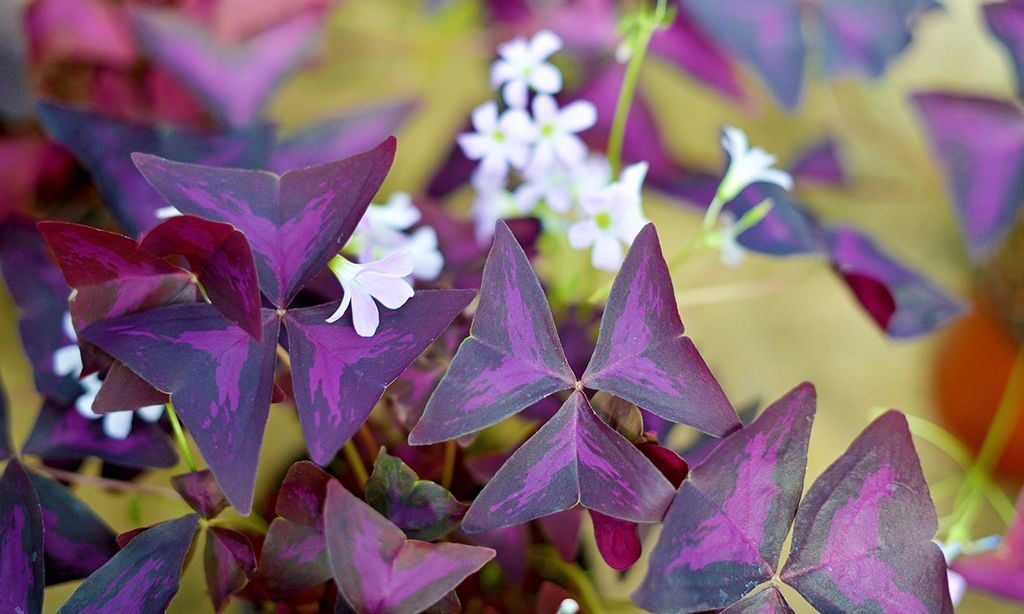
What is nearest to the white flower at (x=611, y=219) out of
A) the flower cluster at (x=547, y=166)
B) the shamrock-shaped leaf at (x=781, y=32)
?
the flower cluster at (x=547, y=166)

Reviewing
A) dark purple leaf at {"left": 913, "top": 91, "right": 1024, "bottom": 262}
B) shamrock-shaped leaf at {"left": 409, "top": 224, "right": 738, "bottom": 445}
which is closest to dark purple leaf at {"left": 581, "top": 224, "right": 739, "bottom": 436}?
shamrock-shaped leaf at {"left": 409, "top": 224, "right": 738, "bottom": 445}

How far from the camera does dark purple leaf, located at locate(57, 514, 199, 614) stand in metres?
0.36

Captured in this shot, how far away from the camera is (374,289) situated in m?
0.36

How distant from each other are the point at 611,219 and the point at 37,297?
1.11 ft

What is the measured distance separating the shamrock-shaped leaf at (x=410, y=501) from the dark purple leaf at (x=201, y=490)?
65mm

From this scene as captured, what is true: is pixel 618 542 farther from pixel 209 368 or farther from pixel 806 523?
pixel 209 368

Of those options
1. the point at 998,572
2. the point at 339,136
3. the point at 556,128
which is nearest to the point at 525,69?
the point at 556,128

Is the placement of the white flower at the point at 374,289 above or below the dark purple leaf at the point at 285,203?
below

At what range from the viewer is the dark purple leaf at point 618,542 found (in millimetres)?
374

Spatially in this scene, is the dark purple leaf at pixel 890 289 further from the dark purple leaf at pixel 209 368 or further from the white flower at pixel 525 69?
the dark purple leaf at pixel 209 368

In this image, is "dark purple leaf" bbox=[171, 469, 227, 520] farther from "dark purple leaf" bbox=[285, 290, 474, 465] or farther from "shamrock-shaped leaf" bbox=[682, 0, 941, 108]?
"shamrock-shaped leaf" bbox=[682, 0, 941, 108]

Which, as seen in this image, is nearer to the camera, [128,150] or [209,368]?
[209,368]

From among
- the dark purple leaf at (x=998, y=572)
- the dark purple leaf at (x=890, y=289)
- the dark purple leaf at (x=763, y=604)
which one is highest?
the dark purple leaf at (x=890, y=289)

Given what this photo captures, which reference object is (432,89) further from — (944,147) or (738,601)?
(738,601)
